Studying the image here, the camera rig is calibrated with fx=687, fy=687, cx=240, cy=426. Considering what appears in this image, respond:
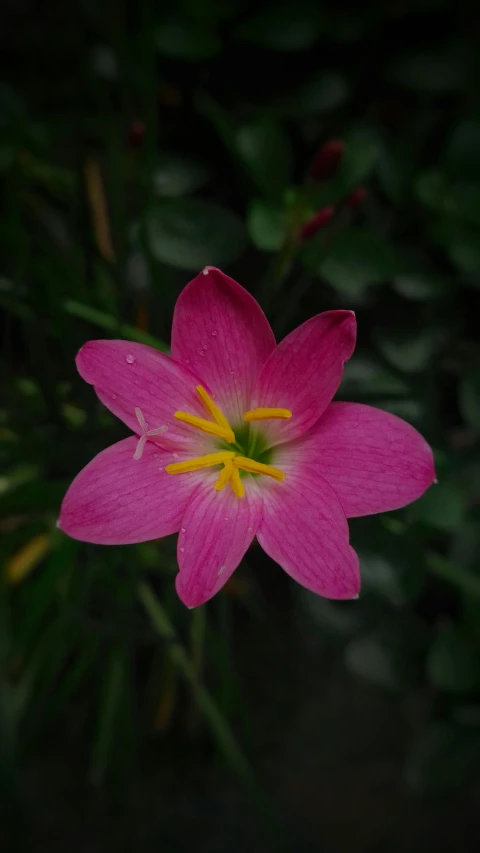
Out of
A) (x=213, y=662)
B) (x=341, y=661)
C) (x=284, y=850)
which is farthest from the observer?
(x=341, y=661)

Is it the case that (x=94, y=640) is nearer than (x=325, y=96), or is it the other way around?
(x=325, y=96)

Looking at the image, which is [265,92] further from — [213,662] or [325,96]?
[213,662]

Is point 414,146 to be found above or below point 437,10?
below

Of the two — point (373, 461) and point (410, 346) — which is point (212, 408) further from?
point (410, 346)

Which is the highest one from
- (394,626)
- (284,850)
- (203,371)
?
(203,371)

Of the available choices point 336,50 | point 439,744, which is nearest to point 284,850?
point 439,744

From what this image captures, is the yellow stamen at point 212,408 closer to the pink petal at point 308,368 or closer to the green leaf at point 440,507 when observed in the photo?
the pink petal at point 308,368

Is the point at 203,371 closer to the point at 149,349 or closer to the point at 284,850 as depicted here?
the point at 149,349

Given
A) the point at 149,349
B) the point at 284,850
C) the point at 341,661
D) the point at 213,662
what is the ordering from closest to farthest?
1. the point at 149,349
2. the point at 284,850
3. the point at 213,662
4. the point at 341,661
